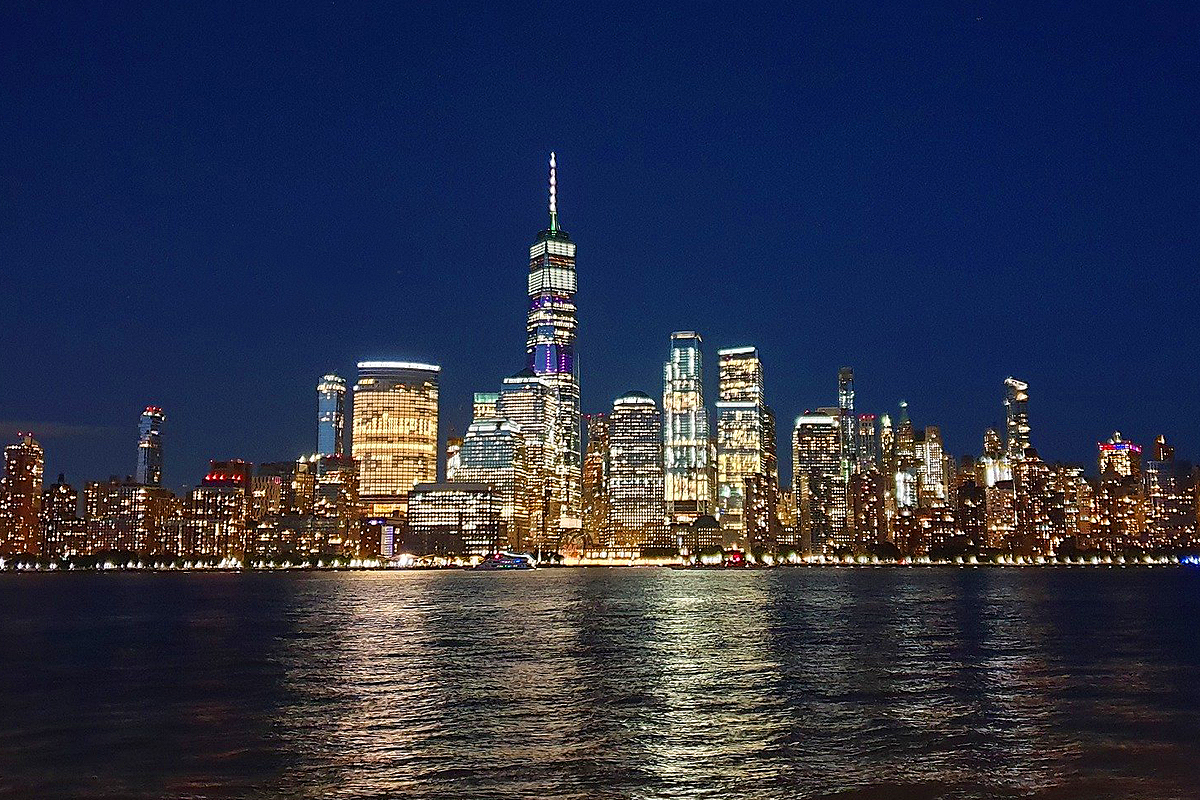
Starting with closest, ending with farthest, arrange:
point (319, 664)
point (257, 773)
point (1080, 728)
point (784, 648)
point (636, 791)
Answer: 1. point (636, 791)
2. point (257, 773)
3. point (1080, 728)
4. point (319, 664)
5. point (784, 648)

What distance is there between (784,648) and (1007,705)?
2549 centimetres

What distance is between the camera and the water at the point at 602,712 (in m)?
30.4

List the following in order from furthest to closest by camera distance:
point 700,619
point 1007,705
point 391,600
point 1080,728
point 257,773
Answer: point 391,600 < point 700,619 < point 1007,705 < point 1080,728 < point 257,773

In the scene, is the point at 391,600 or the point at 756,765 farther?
the point at 391,600

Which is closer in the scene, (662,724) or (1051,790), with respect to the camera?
(1051,790)

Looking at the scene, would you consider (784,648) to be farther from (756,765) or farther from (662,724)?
(756,765)

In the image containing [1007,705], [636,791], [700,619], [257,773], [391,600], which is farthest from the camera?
[391,600]

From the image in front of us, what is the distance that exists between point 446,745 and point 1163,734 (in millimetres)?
22454

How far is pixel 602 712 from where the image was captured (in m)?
42.4

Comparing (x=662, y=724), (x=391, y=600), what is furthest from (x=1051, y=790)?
(x=391, y=600)

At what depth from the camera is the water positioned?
30.4 metres

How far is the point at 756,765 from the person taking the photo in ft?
106

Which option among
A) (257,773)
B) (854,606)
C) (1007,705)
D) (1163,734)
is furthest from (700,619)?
(257,773)

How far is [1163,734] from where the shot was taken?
37.4 m
